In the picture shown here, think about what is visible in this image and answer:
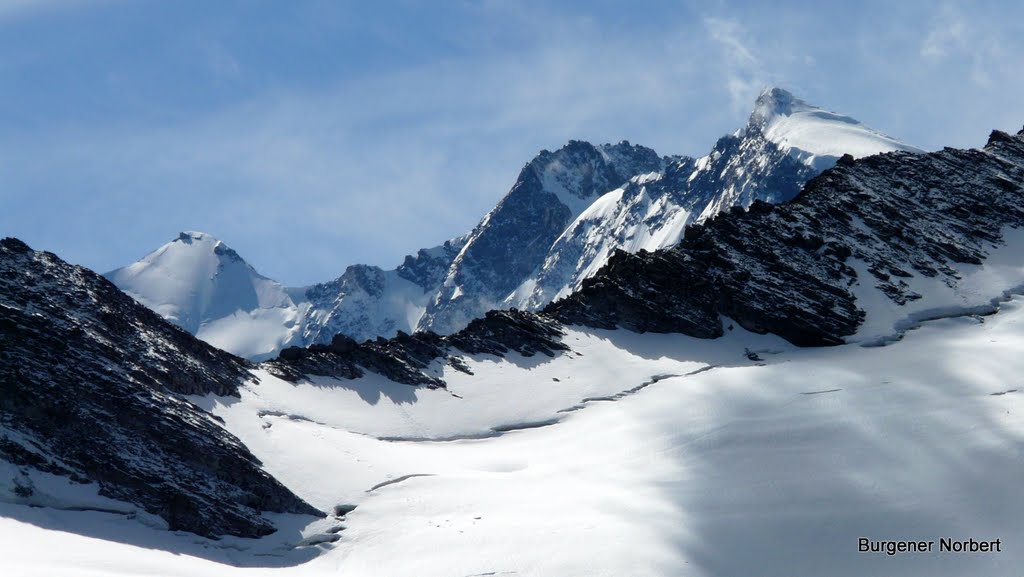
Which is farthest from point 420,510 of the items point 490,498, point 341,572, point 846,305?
point 846,305

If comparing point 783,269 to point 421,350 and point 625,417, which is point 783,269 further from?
point 421,350

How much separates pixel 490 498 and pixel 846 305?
142 feet

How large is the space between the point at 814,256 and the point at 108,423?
60198 mm

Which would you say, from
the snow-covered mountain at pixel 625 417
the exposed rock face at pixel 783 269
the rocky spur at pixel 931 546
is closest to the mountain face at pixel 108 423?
the snow-covered mountain at pixel 625 417

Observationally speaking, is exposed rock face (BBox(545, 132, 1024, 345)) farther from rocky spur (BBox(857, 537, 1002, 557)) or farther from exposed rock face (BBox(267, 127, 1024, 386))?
rocky spur (BBox(857, 537, 1002, 557))

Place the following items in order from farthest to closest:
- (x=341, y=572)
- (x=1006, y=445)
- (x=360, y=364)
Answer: (x=360, y=364), (x=1006, y=445), (x=341, y=572)

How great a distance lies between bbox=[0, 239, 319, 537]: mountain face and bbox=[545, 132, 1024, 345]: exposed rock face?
38944mm

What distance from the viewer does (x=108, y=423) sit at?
165ft

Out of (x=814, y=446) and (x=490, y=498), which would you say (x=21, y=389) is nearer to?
(x=490, y=498)

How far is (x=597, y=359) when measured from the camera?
78.8 m

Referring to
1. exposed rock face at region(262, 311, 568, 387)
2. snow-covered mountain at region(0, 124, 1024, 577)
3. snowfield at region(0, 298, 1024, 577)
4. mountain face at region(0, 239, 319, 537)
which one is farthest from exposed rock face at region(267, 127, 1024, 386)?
mountain face at region(0, 239, 319, 537)

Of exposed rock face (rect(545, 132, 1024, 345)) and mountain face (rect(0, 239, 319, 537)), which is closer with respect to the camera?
mountain face (rect(0, 239, 319, 537))

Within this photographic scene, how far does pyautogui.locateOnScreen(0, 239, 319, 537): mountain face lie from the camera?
47.2 metres

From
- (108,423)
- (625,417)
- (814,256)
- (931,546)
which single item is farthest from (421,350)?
(931,546)
